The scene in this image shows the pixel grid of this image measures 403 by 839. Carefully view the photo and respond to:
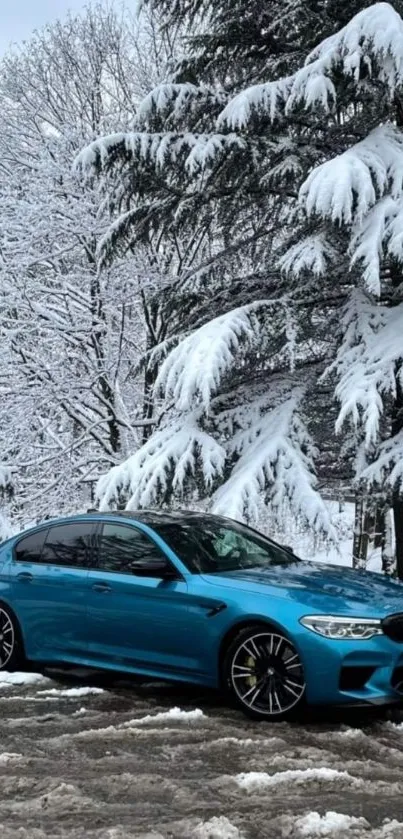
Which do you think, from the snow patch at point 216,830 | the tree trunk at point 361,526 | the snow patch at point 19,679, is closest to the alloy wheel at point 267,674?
the snow patch at point 216,830

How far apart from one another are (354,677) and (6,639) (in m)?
3.13

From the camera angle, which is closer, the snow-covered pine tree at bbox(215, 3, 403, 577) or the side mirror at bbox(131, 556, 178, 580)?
the side mirror at bbox(131, 556, 178, 580)

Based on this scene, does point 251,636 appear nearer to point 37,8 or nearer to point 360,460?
point 360,460

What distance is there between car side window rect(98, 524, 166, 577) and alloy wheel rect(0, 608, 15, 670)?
1.06 meters

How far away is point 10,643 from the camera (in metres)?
6.96

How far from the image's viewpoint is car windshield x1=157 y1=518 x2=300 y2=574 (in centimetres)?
629

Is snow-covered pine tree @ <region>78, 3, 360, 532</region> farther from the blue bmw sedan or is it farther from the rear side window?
the rear side window

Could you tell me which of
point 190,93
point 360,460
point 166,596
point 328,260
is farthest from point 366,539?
point 166,596

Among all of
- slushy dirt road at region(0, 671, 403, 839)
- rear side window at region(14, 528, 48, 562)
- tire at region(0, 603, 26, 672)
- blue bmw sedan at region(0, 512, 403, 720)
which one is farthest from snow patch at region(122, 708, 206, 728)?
rear side window at region(14, 528, 48, 562)

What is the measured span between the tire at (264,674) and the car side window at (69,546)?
1.62m

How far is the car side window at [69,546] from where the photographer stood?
674 centimetres

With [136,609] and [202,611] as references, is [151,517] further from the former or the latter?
[202,611]

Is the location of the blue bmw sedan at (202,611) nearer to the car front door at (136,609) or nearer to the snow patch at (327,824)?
the car front door at (136,609)

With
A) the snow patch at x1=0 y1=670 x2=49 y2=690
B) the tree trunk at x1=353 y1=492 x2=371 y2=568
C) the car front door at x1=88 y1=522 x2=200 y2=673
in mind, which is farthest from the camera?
the tree trunk at x1=353 y1=492 x2=371 y2=568
